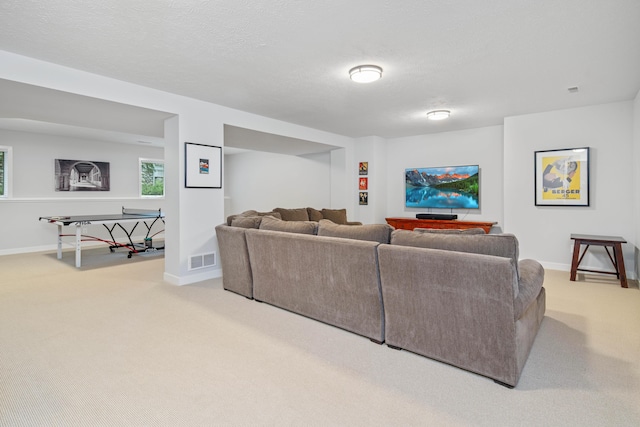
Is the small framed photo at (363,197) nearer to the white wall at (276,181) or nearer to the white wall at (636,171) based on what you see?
the white wall at (276,181)

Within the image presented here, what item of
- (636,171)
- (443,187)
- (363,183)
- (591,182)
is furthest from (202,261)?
(636,171)

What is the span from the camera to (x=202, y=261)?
4.35 metres

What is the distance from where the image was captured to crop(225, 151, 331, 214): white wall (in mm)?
8000

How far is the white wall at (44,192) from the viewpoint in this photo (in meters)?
6.42

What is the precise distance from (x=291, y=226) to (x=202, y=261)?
5.90ft

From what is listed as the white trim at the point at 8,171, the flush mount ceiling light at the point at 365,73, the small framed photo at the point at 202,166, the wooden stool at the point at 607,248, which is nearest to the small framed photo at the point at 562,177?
the wooden stool at the point at 607,248

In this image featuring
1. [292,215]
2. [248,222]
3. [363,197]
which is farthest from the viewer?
[363,197]

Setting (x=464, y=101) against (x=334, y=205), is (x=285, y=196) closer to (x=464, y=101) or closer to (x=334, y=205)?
(x=334, y=205)

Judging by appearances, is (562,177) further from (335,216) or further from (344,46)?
(344,46)

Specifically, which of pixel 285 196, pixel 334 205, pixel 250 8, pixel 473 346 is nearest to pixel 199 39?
pixel 250 8

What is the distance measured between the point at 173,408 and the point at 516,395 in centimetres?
191

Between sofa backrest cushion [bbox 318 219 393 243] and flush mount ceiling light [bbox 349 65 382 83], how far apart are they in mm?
1521

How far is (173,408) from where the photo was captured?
1.77 meters

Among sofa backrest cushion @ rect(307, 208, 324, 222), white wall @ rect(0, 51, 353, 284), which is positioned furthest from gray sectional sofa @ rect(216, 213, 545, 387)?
sofa backrest cushion @ rect(307, 208, 324, 222)
